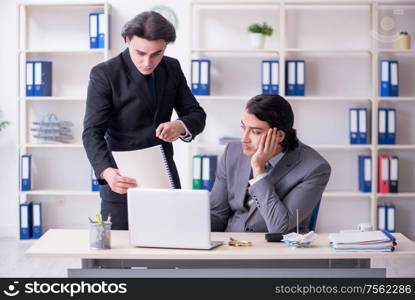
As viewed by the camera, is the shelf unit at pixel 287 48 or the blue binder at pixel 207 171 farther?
the shelf unit at pixel 287 48

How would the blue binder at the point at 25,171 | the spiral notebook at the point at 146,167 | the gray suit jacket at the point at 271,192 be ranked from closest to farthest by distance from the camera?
the spiral notebook at the point at 146,167 < the gray suit jacket at the point at 271,192 < the blue binder at the point at 25,171

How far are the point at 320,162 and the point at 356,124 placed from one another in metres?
2.87

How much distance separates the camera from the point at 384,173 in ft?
18.5

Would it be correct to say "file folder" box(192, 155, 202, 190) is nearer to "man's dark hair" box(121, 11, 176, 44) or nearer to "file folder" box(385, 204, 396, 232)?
"file folder" box(385, 204, 396, 232)

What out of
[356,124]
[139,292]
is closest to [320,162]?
[139,292]

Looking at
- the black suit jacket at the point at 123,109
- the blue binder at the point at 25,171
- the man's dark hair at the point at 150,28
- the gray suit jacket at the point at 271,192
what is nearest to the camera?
the gray suit jacket at the point at 271,192

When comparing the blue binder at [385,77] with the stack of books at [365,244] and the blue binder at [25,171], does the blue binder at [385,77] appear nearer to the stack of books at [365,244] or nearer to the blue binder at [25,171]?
the blue binder at [25,171]

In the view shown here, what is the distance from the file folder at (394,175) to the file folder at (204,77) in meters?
1.56

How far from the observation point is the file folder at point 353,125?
18.5 feet

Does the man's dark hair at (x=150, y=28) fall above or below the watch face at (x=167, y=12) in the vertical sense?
below

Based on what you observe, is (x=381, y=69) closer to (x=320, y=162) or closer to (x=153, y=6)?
(x=153, y=6)

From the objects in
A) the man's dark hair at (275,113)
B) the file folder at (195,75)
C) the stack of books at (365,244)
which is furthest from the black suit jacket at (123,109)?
the file folder at (195,75)

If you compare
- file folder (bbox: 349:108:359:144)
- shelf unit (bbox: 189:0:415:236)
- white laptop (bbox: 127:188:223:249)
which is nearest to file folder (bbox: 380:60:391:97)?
shelf unit (bbox: 189:0:415:236)

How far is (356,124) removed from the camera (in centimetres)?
565
